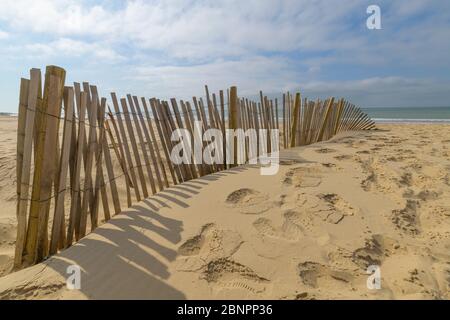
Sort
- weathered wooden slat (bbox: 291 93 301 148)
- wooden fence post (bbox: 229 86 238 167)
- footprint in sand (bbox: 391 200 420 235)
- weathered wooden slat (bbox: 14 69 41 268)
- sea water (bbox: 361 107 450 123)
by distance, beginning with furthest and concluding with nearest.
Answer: sea water (bbox: 361 107 450 123)
weathered wooden slat (bbox: 291 93 301 148)
wooden fence post (bbox: 229 86 238 167)
footprint in sand (bbox: 391 200 420 235)
weathered wooden slat (bbox: 14 69 41 268)

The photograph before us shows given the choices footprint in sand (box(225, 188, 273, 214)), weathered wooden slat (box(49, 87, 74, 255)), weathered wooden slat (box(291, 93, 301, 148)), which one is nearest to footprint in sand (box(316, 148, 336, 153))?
weathered wooden slat (box(291, 93, 301, 148))

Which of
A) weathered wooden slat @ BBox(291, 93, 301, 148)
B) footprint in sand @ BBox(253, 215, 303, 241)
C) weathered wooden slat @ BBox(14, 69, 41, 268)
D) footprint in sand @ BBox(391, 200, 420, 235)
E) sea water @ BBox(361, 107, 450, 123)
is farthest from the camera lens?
sea water @ BBox(361, 107, 450, 123)

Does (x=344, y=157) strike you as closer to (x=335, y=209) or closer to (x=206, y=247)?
(x=335, y=209)

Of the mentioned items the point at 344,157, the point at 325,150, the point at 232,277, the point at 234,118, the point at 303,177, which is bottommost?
the point at 232,277

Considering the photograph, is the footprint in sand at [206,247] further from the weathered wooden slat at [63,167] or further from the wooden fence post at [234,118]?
the wooden fence post at [234,118]

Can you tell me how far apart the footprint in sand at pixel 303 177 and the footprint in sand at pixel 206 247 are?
125 cm

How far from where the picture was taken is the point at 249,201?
2.73 m

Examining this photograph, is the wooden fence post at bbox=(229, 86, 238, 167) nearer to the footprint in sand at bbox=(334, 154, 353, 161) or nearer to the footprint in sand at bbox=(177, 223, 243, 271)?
the footprint in sand at bbox=(334, 154, 353, 161)

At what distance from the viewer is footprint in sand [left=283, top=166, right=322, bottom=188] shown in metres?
3.13

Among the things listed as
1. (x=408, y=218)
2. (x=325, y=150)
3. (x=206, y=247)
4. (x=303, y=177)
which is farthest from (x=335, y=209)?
(x=325, y=150)

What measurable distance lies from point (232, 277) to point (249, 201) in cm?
106

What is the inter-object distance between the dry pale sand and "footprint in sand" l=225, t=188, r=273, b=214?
0.03 ft

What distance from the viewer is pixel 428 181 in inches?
127

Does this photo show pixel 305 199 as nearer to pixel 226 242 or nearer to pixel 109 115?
pixel 226 242
